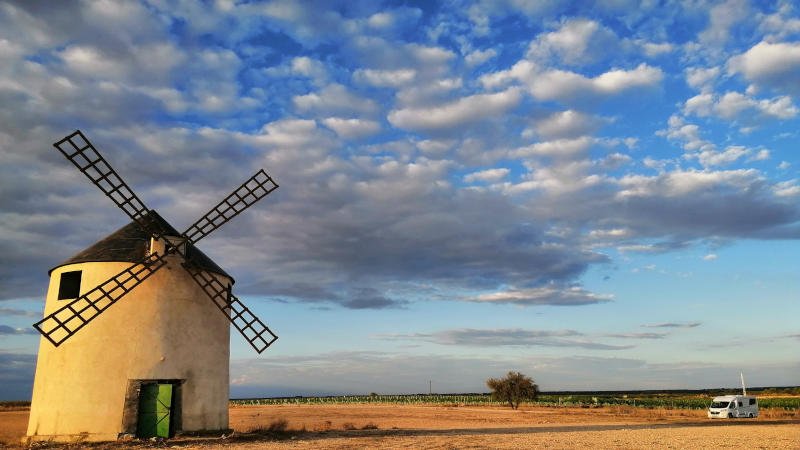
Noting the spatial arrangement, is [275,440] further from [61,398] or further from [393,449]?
[61,398]

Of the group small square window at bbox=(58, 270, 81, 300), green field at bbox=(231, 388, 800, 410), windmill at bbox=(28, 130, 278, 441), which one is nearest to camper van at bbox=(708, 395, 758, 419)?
green field at bbox=(231, 388, 800, 410)

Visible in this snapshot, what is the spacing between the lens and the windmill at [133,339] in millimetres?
21094

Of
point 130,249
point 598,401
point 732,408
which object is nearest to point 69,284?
point 130,249

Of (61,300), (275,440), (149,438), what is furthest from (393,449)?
(61,300)

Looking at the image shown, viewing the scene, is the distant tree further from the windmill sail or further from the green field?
the windmill sail

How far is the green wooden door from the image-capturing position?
2130 centimetres

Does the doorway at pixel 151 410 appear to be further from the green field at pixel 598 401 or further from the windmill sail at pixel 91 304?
the green field at pixel 598 401

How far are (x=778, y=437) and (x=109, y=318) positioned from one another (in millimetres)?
27317

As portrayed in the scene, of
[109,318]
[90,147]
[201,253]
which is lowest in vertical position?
[109,318]

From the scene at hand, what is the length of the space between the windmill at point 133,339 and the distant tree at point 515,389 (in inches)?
1988

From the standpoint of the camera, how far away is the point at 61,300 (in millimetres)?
22672

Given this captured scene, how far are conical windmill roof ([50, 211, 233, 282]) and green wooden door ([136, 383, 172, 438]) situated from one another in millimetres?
4949

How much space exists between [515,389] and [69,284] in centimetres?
5536

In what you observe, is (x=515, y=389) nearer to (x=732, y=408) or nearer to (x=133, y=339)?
(x=732, y=408)
